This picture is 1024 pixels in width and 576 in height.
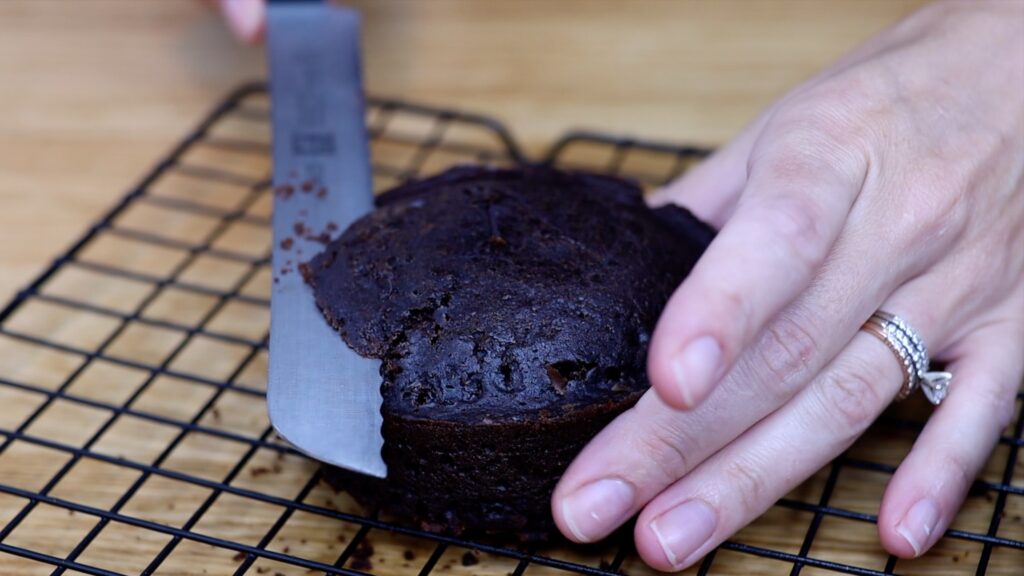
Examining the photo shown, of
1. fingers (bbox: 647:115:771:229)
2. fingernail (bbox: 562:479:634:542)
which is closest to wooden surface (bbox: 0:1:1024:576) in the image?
fingernail (bbox: 562:479:634:542)

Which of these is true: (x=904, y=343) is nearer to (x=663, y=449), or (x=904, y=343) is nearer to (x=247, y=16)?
(x=663, y=449)

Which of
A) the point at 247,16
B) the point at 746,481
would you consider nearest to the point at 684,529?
the point at 746,481

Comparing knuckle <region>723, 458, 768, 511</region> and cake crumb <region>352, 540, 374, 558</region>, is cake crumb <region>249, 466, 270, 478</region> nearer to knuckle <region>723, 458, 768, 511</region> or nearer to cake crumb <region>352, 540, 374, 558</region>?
cake crumb <region>352, 540, 374, 558</region>

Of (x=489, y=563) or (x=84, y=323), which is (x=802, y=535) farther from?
(x=84, y=323)

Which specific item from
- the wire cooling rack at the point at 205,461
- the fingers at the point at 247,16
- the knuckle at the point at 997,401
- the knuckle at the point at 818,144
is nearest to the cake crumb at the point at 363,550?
the wire cooling rack at the point at 205,461

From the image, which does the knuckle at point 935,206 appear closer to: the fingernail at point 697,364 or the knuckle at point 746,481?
→ the knuckle at point 746,481

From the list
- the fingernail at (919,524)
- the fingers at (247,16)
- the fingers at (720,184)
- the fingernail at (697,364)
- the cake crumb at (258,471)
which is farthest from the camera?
the fingers at (247,16)
